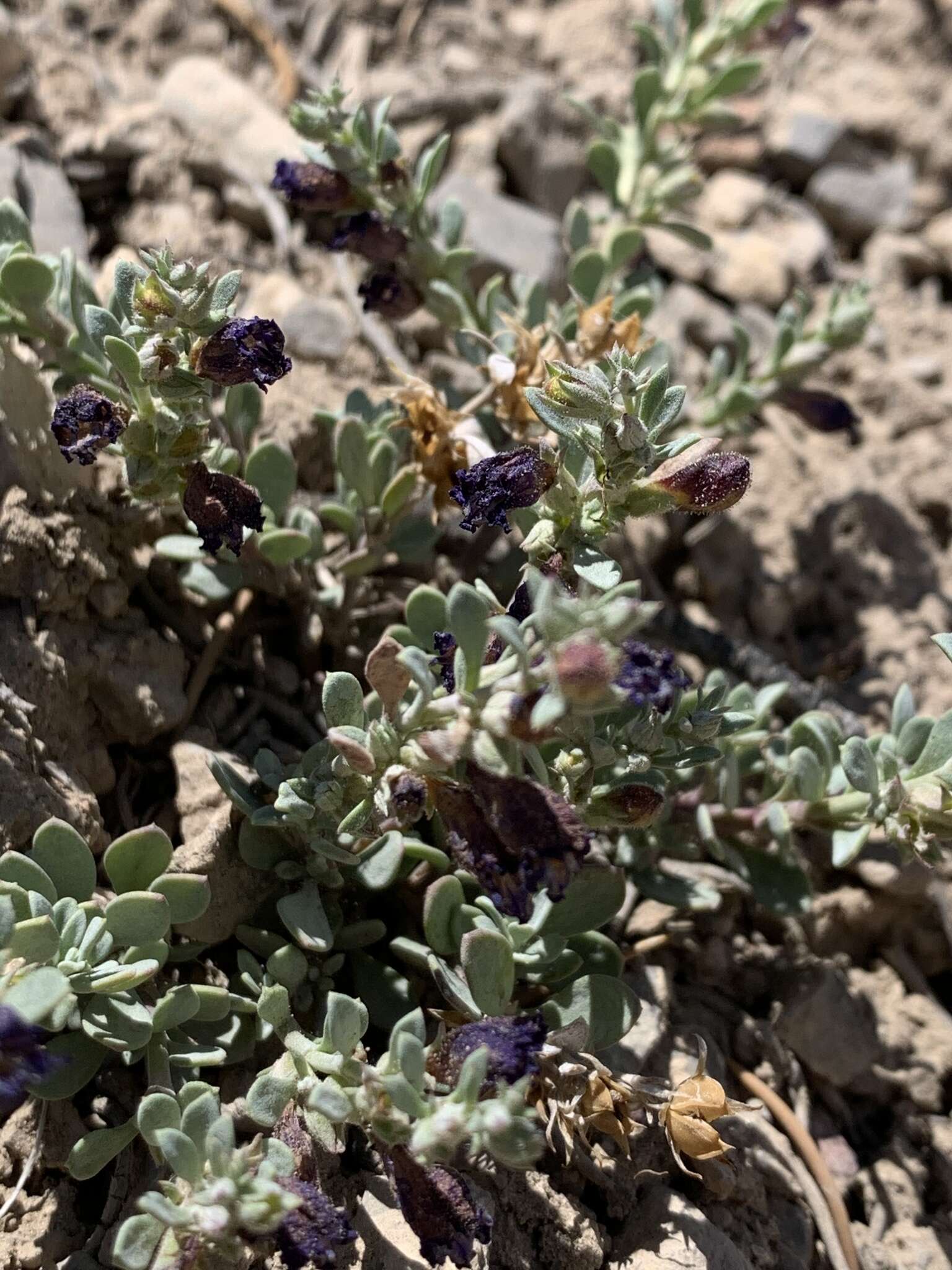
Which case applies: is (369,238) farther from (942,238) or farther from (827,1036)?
(942,238)

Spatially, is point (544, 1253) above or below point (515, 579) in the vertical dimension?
below

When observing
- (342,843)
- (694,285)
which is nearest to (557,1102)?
(342,843)

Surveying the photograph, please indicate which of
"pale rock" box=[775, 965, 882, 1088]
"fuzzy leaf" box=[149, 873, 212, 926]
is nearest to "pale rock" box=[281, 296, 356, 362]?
"fuzzy leaf" box=[149, 873, 212, 926]

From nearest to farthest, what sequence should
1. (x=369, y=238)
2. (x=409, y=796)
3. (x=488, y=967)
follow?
1. (x=409, y=796)
2. (x=488, y=967)
3. (x=369, y=238)

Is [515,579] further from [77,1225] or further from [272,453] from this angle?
[77,1225]

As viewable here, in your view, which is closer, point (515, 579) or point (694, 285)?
point (515, 579)

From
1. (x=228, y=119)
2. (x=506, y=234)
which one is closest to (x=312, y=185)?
(x=506, y=234)

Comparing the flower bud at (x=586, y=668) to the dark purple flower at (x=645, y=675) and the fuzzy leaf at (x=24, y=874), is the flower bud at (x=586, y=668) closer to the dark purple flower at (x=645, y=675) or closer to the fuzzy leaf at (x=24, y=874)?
the dark purple flower at (x=645, y=675)
